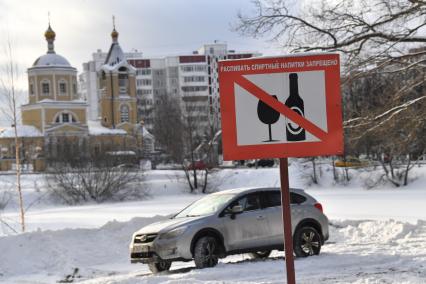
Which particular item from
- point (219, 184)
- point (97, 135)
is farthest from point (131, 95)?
point (219, 184)

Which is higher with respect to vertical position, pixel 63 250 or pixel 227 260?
pixel 63 250

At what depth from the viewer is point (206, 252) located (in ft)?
43.9

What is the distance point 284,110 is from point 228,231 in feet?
29.2

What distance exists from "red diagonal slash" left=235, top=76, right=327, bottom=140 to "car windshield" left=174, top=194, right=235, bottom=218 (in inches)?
354

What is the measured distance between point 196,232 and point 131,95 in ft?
309

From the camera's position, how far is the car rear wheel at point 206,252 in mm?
13249

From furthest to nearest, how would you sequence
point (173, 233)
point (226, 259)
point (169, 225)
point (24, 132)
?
1. point (24, 132)
2. point (226, 259)
3. point (169, 225)
4. point (173, 233)

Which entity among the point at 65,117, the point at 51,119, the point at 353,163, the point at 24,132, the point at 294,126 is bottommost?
the point at 353,163

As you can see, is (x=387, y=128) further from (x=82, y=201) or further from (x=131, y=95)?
(x=131, y=95)

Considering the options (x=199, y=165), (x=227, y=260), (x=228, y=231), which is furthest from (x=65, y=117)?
(x=228, y=231)

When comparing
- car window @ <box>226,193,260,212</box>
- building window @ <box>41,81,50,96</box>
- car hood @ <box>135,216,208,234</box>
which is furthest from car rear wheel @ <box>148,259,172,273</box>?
building window @ <box>41,81,50,96</box>

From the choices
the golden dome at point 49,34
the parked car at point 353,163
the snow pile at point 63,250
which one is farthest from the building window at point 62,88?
the snow pile at point 63,250

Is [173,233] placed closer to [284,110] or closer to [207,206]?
[207,206]

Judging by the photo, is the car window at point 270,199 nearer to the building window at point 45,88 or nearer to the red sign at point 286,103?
the red sign at point 286,103
